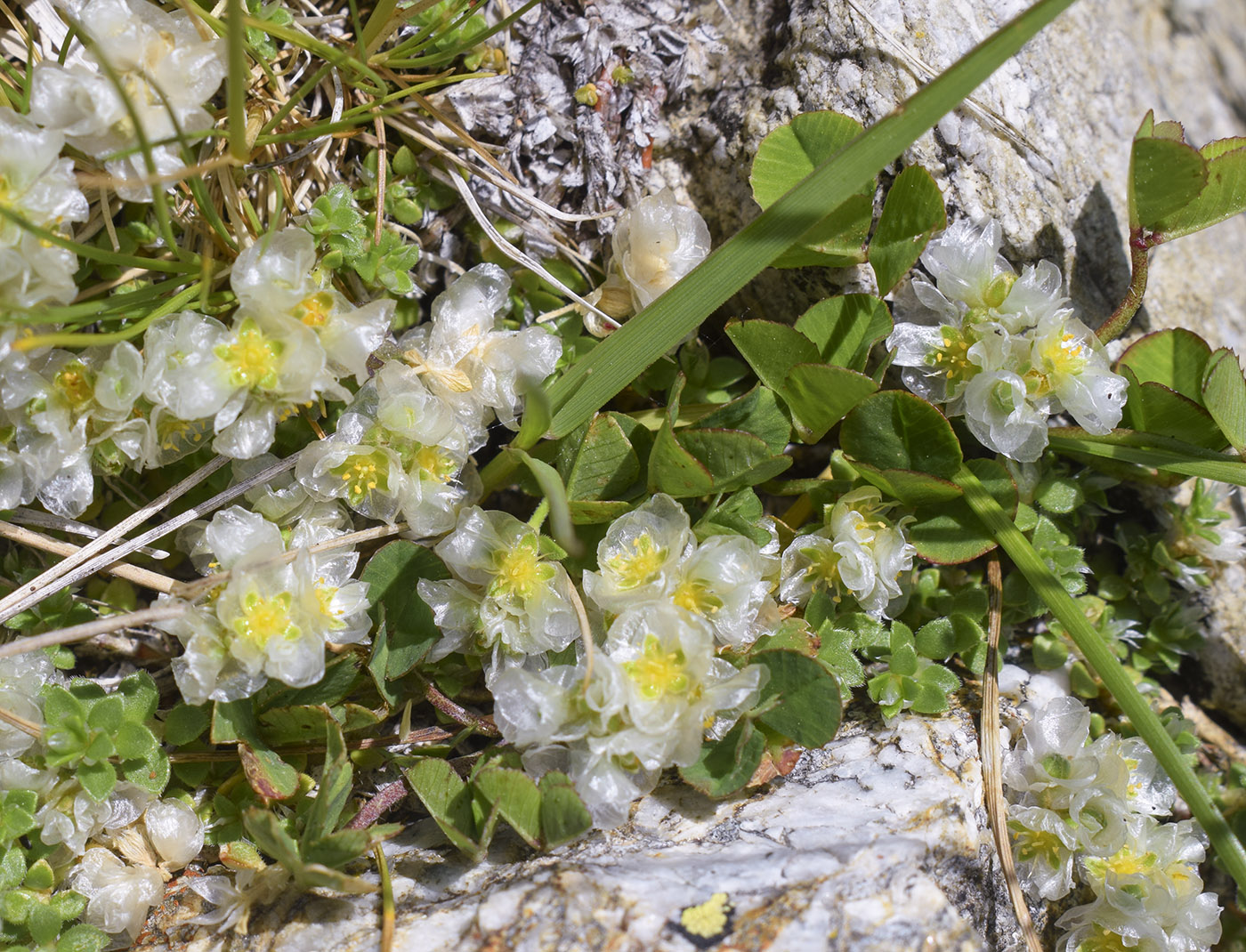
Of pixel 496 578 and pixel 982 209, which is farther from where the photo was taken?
pixel 982 209

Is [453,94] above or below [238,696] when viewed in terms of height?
above

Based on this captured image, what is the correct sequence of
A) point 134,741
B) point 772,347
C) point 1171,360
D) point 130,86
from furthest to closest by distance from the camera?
point 1171,360 < point 772,347 < point 134,741 < point 130,86

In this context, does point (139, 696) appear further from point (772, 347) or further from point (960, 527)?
point (960, 527)

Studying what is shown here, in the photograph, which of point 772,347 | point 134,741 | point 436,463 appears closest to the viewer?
point 134,741

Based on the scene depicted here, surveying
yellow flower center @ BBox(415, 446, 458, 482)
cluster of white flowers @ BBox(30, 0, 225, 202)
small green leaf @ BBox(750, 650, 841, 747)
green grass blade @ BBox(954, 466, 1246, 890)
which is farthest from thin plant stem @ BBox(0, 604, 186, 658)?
green grass blade @ BBox(954, 466, 1246, 890)

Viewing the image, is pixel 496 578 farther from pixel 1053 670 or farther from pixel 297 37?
pixel 1053 670

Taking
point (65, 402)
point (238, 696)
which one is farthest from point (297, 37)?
point (238, 696)

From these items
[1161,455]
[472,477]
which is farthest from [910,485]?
[472,477]

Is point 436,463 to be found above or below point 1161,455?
above
